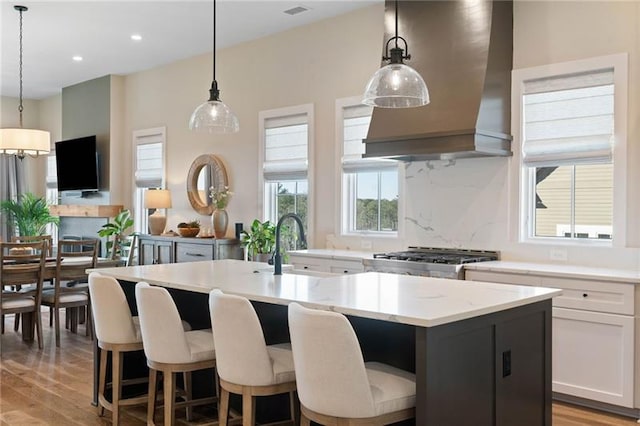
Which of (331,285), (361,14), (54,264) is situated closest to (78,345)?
(54,264)

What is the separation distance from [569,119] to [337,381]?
3.31 meters

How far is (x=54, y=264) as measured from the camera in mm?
6039

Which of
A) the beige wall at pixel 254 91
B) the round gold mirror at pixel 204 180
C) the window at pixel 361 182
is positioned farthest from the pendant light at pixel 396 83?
the round gold mirror at pixel 204 180

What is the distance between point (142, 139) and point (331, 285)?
6.58m

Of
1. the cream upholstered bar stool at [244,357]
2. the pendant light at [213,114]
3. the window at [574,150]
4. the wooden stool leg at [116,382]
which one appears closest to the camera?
the cream upholstered bar stool at [244,357]

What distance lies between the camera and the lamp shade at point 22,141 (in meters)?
6.27

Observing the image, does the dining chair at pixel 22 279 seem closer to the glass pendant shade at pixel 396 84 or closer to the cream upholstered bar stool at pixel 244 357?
the cream upholstered bar stool at pixel 244 357

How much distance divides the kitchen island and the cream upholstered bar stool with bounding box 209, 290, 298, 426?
0.18 meters

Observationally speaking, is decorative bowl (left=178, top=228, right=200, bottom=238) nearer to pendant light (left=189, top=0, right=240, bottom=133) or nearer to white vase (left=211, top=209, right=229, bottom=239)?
white vase (left=211, top=209, right=229, bottom=239)

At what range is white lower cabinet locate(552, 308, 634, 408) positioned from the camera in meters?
3.91

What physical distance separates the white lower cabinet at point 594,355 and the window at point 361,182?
208 centimetres

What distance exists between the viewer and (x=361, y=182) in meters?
6.19

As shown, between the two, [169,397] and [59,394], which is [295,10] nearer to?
[59,394]

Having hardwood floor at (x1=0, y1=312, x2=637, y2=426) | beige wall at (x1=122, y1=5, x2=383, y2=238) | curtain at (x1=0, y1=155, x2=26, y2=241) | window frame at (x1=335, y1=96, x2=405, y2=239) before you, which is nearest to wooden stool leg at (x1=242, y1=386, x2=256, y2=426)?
hardwood floor at (x1=0, y1=312, x2=637, y2=426)
